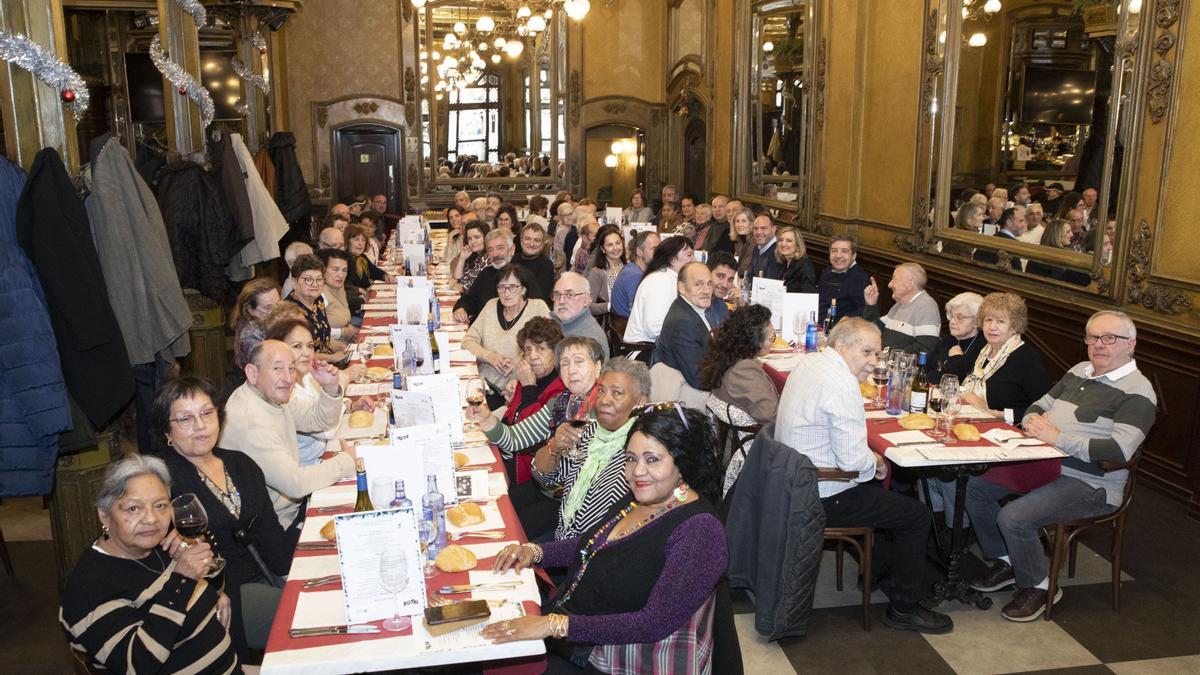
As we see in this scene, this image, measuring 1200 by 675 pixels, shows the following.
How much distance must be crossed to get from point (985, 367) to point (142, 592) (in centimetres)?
428

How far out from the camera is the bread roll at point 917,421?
472 centimetres

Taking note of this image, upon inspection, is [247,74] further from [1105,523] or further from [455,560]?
[1105,523]

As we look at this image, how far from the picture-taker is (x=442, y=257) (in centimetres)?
1102

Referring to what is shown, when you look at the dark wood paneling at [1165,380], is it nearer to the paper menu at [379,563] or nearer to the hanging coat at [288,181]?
the paper menu at [379,563]

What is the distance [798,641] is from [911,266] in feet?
10.3

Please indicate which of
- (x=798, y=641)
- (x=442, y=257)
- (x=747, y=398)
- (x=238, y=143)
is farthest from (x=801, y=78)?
(x=798, y=641)

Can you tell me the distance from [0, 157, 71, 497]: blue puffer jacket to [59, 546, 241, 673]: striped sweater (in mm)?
1589

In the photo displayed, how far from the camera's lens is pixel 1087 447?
4.38 meters

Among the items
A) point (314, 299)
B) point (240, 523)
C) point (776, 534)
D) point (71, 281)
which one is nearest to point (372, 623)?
point (240, 523)

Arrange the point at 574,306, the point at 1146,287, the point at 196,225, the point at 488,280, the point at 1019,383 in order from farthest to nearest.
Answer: the point at 488,280, the point at 196,225, the point at 1146,287, the point at 574,306, the point at 1019,383

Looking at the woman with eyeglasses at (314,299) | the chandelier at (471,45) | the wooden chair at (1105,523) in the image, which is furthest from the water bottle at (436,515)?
the chandelier at (471,45)

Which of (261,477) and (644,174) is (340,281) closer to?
(261,477)

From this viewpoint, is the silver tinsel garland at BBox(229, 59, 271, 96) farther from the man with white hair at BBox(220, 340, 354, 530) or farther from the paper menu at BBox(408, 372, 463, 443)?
the paper menu at BBox(408, 372, 463, 443)

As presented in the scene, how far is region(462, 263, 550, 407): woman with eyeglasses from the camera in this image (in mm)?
5891
